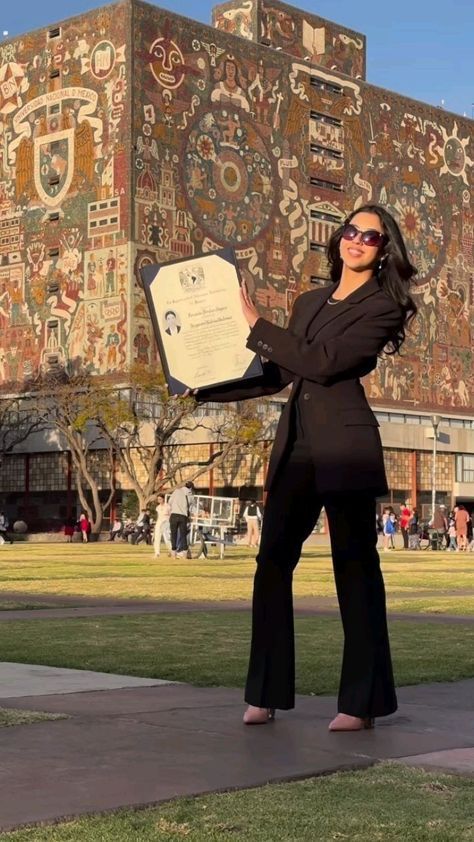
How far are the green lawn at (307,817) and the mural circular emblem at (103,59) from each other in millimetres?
69831

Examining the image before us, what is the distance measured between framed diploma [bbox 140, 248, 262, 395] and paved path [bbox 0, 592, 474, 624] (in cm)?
684

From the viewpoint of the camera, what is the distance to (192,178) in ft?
238

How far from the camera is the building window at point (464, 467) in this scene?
7925 centimetres

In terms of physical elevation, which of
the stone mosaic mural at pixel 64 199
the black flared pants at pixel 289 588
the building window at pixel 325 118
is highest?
the building window at pixel 325 118

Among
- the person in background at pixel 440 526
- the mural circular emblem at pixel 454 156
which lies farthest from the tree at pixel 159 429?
the mural circular emblem at pixel 454 156

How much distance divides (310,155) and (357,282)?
7447 centimetres

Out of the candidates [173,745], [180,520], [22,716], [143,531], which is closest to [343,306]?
[173,745]

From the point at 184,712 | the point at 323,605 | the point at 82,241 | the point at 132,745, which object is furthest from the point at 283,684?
the point at 82,241

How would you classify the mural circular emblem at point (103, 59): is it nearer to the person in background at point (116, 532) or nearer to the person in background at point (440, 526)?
the person in background at point (116, 532)

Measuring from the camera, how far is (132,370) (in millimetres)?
64938

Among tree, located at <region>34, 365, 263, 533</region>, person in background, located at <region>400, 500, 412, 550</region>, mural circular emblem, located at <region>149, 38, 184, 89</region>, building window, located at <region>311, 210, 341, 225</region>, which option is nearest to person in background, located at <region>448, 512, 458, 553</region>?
person in background, located at <region>400, 500, 412, 550</region>

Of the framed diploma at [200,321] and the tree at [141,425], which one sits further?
the tree at [141,425]

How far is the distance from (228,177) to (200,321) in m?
68.6

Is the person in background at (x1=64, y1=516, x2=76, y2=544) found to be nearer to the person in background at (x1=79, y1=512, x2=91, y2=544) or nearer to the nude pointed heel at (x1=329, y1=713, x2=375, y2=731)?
the person in background at (x1=79, y1=512, x2=91, y2=544)
